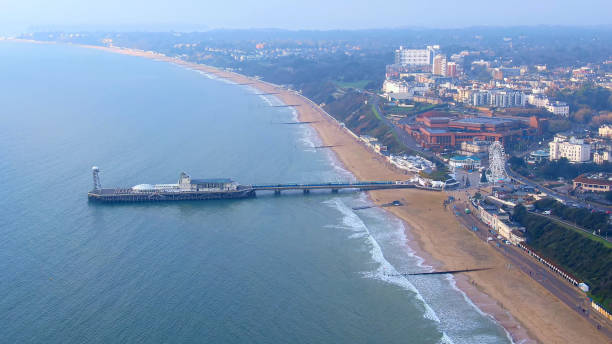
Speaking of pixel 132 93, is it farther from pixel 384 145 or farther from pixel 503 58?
pixel 503 58

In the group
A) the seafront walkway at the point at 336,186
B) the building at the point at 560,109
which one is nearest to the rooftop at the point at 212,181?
the seafront walkway at the point at 336,186

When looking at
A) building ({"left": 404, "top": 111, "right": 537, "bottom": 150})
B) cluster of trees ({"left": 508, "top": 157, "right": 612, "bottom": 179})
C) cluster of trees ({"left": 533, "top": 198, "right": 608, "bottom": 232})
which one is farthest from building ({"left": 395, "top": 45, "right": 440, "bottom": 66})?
cluster of trees ({"left": 533, "top": 198, "right": 608, "bottom": 232})

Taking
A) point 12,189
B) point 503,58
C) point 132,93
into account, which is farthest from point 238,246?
point 503,58

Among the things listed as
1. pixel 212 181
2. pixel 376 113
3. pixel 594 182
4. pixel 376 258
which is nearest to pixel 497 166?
pixel 594 182

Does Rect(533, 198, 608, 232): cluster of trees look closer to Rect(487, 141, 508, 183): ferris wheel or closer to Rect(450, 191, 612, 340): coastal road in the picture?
Rect(450, 191, 612, 340): coastal road

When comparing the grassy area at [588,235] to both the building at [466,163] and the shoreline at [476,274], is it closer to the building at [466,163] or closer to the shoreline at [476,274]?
the shoreline at [476,274]

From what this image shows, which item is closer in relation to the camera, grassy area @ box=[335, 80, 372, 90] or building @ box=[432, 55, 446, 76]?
grassy area @ box=[335, 80, 372, 90]
